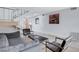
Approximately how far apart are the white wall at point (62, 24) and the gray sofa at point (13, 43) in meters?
0.33

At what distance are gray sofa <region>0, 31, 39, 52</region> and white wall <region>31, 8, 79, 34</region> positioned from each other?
1.09 ft

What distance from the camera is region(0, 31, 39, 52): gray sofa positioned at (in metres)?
1.95

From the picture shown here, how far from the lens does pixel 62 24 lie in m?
2.13

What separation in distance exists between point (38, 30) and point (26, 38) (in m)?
0.30

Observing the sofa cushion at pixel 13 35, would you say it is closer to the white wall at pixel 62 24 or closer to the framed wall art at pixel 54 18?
the white wall at pixel 62 24

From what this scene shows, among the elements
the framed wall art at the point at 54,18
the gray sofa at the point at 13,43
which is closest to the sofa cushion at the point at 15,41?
the gray sofa at the point at 13,43

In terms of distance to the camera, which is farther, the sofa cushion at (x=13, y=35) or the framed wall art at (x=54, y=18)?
the framed wall art at (x=54, y=18)

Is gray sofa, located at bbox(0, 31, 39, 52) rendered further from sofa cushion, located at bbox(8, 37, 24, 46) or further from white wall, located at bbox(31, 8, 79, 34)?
white wall, located at bbox(31, 8, 79, 34)

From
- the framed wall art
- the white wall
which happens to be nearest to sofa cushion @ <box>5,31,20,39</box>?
the white wall

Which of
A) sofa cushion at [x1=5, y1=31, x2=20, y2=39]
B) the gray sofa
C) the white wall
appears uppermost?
the white wall

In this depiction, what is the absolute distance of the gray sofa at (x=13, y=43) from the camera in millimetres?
1949

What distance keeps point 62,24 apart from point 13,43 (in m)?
1.03

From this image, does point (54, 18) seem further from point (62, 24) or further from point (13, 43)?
point (13, 43)
